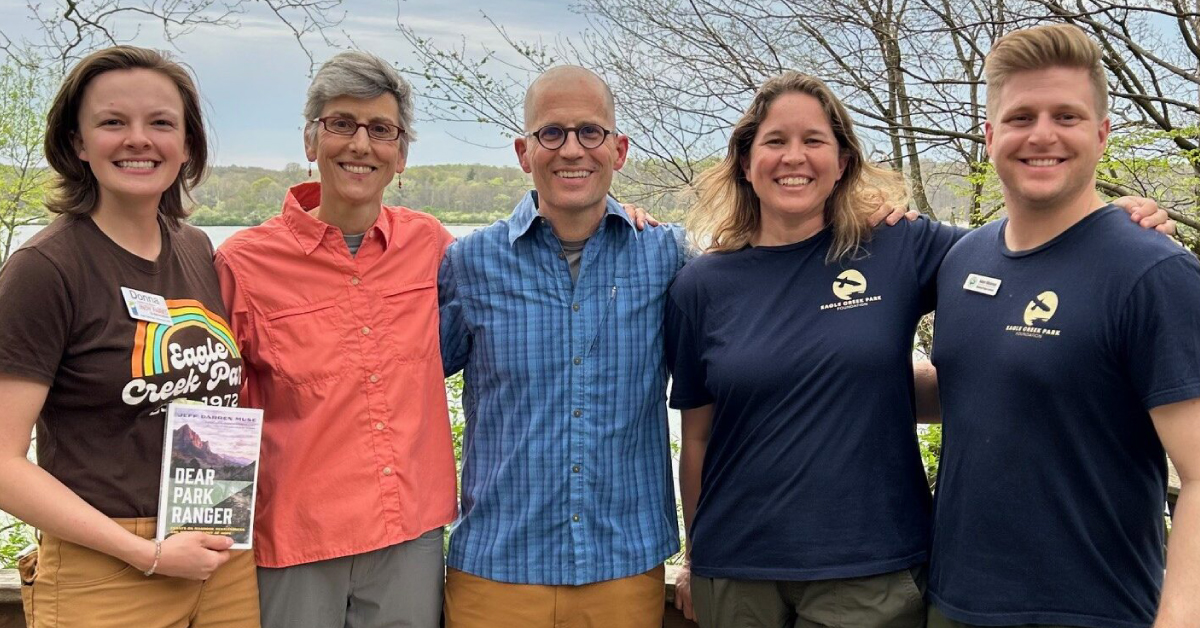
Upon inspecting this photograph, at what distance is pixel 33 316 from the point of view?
2.07 meters

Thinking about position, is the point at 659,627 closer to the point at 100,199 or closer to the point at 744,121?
the point at 744,121

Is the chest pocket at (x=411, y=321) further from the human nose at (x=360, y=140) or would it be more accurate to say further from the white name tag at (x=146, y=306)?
the white name tag at (x=146, y=306)

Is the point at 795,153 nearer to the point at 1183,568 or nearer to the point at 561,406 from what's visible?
the point at 561,406

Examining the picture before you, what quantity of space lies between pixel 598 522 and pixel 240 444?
967 millimetres

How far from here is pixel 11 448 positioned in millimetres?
2094

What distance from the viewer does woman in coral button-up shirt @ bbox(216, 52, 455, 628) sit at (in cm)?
258

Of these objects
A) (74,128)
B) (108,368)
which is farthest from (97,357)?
(74,128)

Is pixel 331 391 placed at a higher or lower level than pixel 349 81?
lower

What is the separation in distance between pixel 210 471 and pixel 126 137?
84 centimetres

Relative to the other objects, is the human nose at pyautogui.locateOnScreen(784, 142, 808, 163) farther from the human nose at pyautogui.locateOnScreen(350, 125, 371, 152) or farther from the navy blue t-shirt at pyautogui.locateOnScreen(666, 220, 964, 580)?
the human nose at pyautogui.locateOnScreen(350, 125, 371, 152)

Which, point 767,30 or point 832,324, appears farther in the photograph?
point 767,30

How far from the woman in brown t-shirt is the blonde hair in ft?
4.61

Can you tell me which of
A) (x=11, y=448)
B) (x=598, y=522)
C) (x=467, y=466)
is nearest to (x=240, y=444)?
(x=11, y=448)

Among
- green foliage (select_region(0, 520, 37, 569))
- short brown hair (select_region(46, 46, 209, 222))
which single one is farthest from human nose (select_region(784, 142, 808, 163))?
green foliage (select_region(0, 520, 37, 569))
